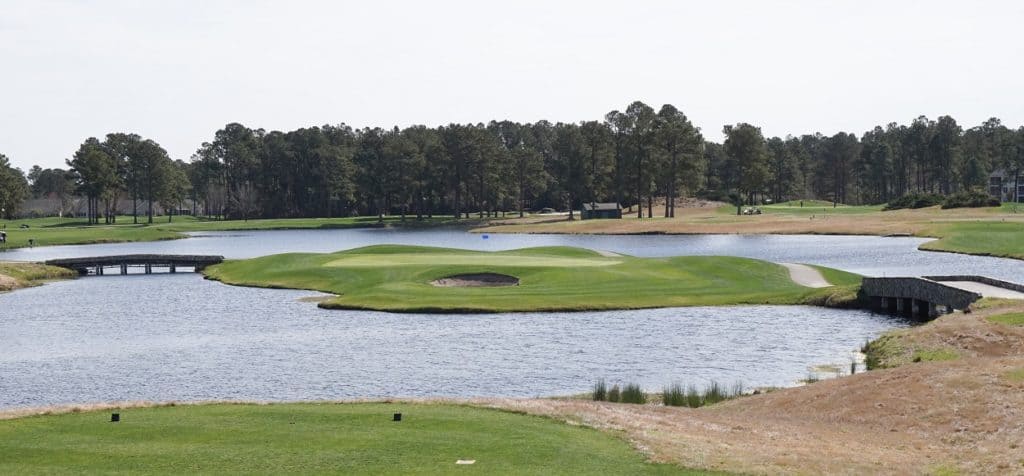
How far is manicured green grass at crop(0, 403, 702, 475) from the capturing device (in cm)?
2244

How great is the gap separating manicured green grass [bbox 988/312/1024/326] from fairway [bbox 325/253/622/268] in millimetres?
38415

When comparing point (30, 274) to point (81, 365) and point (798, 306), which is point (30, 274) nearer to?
point (81, 365)

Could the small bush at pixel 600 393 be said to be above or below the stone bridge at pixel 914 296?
below

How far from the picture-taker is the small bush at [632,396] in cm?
3822

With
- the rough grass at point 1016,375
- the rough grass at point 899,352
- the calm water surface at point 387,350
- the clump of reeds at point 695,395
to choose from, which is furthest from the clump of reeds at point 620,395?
the rough grass at point 1016,375

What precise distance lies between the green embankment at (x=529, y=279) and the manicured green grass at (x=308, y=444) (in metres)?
38.8

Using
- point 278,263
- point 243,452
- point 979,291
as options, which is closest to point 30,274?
point 278,263

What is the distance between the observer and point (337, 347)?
54094 mm

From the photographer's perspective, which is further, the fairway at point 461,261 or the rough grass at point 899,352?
the fairway at point 461,261

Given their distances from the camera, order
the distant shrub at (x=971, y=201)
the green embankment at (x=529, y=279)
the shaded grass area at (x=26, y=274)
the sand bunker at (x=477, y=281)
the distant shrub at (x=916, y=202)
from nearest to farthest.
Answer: the green embankment at (x=529, y=279) < the sand bunker at (x=477, y=281) < the shaded grass area at (x=26, y=274) < the distant shrub at (x=971, y=201) < the distant shrub at (x=916, y=202)

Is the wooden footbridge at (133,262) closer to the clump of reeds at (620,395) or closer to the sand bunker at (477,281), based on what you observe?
the sand bunker at (477,281)

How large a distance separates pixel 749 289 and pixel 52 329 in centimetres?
4307

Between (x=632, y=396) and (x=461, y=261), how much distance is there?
164ft

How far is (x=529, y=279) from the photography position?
78688 mm
